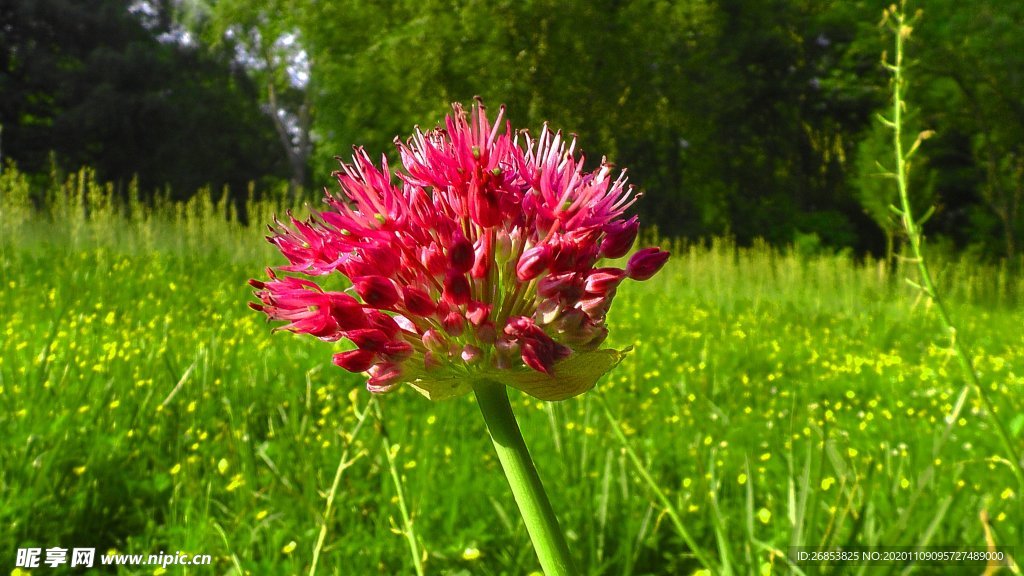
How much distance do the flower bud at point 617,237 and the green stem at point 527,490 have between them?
0.83 ft

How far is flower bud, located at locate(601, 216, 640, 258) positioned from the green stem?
25 cm

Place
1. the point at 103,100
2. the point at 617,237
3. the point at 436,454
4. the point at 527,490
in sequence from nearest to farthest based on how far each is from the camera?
the point at 527,490, the point at 617,237, the point at 436,454, the point at 103,100

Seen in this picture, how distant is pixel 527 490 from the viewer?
2.20 feet

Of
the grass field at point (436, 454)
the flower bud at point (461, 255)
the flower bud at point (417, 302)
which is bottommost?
the grass field at point (436, 454)

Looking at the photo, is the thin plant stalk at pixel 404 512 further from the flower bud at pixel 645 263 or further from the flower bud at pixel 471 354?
the flower bud at pixel 645 263

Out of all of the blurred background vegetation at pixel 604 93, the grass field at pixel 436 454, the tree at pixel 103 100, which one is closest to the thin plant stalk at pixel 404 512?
the grass field at pixel 436 454

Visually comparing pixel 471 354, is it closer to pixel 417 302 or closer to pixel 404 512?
pixel 417 302

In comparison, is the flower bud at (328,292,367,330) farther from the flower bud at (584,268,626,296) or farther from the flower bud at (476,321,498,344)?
the flower bud at (584,268,626,296)

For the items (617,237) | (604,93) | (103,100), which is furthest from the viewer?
(103,100)

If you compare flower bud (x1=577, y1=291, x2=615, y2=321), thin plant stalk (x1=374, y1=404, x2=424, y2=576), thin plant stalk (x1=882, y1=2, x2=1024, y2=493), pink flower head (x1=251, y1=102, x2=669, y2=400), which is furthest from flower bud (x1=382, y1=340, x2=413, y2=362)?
thin plant stalk (x1=882, y1=2, x2=1024, y2=493)

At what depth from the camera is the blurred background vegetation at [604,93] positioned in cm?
1769

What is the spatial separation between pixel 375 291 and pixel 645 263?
1.15ft

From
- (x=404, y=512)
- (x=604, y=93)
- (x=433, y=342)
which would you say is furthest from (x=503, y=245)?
(x=604, y=93)

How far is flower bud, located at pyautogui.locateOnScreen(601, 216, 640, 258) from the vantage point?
88 centimetres
